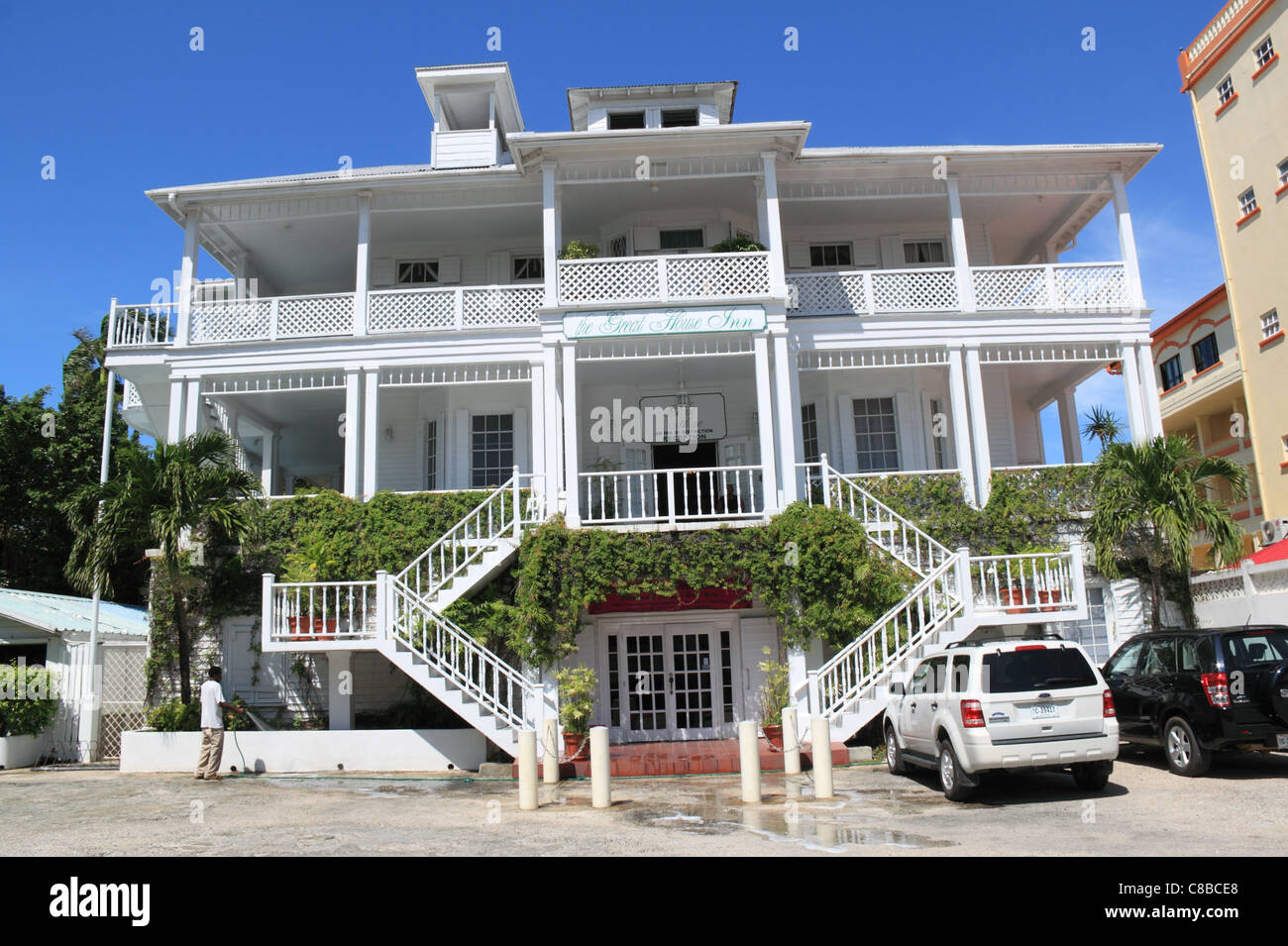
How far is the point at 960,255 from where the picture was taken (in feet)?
58.6

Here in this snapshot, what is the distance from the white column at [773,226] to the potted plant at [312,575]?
915cm

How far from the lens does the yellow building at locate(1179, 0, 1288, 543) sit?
22.8 metres

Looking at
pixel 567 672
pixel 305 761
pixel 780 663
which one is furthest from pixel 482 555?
pixel 780 663

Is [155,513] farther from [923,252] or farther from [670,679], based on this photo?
[923,252]

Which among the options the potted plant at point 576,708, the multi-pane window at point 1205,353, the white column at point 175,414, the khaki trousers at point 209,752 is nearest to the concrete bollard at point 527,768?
the potted plant at point 576,708

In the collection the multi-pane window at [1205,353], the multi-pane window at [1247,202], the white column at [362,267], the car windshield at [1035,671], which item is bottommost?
the car windshield at [1035,671]

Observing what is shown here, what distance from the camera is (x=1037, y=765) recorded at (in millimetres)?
9258

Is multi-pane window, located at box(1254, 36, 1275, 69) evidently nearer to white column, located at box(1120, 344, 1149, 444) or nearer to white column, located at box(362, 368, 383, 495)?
white column, located at box(1120, 344, 1149, 444)

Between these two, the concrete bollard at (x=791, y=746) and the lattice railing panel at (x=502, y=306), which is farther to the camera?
the lattice railing panel at (x=502, y=306)

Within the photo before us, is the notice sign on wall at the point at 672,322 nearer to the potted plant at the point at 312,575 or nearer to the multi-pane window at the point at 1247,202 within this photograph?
the potted plant at the point at 312,575

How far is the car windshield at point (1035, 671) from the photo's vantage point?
30.5 feet

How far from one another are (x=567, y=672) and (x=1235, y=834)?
9034mm

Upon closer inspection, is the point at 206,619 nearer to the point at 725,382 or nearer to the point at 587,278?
the point at 587,278

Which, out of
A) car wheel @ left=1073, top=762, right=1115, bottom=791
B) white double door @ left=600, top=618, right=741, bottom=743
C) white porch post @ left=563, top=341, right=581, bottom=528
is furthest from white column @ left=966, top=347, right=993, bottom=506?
white porch post @ left=563, top=341, right=581, bottom=528
